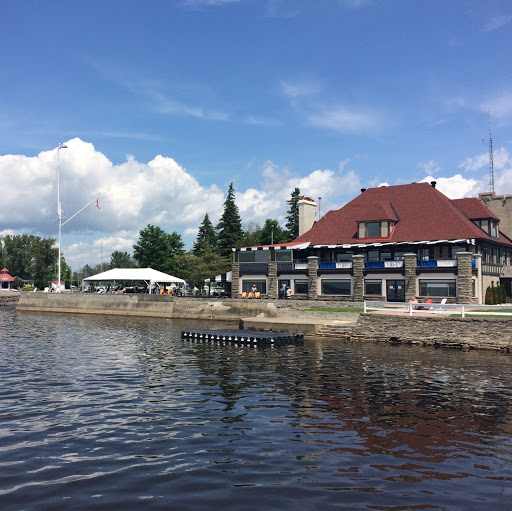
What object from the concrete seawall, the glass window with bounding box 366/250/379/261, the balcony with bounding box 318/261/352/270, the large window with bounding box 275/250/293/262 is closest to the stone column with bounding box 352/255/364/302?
the balcony with bounding box 318/261/352/270

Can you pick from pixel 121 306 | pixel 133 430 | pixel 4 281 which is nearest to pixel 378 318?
pixel 133 430

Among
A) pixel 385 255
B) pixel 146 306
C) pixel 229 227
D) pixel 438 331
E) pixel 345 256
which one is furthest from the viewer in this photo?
pixel 229 227

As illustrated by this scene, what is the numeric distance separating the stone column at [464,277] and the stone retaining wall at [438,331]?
13.8 m

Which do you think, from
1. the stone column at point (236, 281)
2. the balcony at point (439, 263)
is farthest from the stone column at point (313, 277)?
the balcony at point (439, 263)

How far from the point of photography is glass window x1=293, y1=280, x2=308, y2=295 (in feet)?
192

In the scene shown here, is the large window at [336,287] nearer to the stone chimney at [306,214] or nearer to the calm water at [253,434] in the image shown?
the stone chimney at [306,214]

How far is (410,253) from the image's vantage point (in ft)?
171

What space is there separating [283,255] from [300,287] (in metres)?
4.27

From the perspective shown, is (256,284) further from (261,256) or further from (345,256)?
(345,256)

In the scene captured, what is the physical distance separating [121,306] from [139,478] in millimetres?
53895

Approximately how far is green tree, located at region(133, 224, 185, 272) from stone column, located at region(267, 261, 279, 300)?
38.4 m

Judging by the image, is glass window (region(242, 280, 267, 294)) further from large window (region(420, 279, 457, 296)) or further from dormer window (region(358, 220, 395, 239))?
large window (region(420, 279, 457, 296))

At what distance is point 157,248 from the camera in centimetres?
9638

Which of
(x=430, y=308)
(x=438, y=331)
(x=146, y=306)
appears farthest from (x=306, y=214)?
(x=438, y=331)
